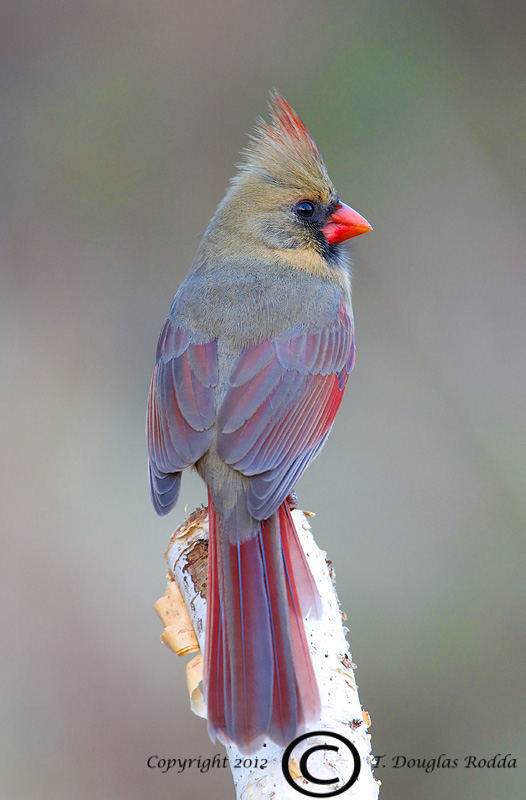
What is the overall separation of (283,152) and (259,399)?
97 centimetres

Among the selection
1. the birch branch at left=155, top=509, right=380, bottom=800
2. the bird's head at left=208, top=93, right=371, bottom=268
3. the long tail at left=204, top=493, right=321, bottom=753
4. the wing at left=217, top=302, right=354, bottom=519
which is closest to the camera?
the birch branch at left=155, top=509, right=380, bottom=800

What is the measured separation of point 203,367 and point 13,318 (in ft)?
9.02

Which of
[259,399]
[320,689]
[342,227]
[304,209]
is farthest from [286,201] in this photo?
[320,689]

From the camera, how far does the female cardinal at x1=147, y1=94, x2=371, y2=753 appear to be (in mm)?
1780

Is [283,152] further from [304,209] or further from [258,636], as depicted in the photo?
[258,636]

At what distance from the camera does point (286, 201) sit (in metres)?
2.91

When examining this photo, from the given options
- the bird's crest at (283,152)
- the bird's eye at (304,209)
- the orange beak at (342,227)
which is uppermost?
the bird's crest at (283,152)

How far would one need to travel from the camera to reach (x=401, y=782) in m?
3.61

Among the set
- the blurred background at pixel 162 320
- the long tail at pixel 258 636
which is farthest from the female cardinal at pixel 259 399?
the blurred background at pixel 162 320

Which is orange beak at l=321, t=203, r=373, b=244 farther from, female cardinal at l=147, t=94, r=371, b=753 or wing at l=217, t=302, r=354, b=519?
wing at l=217, t=302, r=354, b=519

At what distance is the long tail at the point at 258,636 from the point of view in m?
1.69

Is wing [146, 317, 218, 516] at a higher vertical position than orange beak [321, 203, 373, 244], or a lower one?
lower

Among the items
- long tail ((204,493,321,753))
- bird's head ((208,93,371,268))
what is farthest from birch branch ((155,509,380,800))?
bird's head ((208,93,371,268))

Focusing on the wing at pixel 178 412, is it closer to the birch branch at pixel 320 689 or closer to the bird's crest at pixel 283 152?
the birch branch at pixel 320 689
